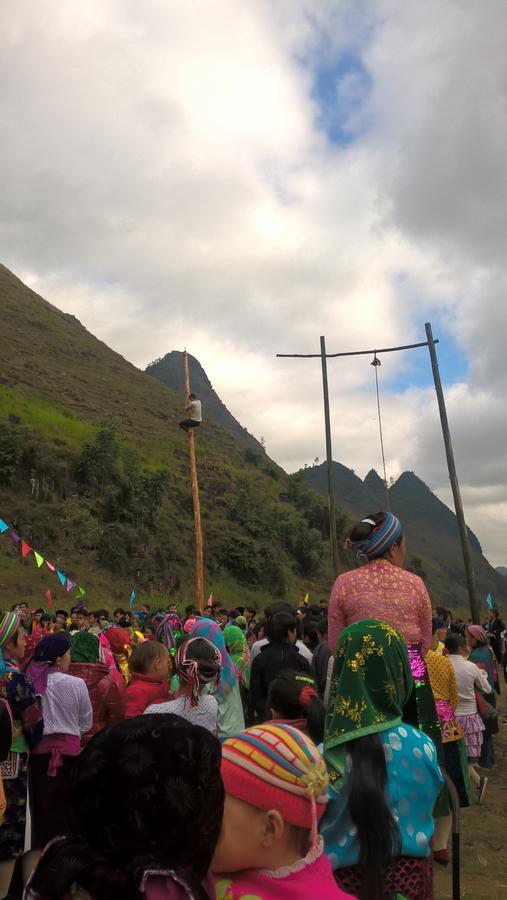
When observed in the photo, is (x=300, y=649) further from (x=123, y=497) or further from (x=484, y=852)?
(x=123, y=497)

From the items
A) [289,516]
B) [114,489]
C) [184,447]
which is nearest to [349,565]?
[289,516]

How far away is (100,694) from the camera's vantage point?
18.8 ft

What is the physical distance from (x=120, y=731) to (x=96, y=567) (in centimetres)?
3558

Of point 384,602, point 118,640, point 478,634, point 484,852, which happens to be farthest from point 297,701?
point 478,634

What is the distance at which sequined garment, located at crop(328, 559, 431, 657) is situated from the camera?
357 cm

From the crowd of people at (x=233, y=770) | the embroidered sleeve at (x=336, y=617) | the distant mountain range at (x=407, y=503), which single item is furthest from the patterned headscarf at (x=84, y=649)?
the distant mountain range at (x=407, y=503)

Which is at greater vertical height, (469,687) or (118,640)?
(118,640)

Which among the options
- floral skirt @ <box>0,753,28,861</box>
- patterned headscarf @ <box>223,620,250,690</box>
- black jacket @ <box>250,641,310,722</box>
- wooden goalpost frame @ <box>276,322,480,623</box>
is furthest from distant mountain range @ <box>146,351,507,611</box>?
floral skirt @ <box>0,753,28,861</box>

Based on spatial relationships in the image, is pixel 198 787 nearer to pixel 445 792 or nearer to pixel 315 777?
pixel 315 777

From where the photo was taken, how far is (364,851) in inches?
97.0

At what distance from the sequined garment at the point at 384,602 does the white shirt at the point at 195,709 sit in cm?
123

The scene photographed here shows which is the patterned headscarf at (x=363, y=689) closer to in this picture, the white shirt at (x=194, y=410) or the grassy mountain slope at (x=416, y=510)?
the white shirt at (x=194, y=410)

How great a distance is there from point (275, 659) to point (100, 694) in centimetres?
145

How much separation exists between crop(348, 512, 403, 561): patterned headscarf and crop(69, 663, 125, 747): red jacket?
2.68 m
